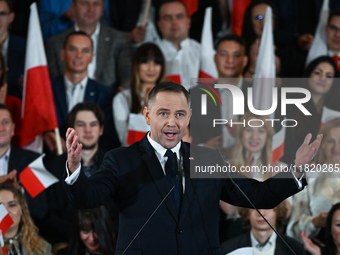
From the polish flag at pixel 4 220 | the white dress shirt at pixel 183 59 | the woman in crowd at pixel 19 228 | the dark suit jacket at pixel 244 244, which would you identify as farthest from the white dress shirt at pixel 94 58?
the dark suit jacket at pixel 244 244

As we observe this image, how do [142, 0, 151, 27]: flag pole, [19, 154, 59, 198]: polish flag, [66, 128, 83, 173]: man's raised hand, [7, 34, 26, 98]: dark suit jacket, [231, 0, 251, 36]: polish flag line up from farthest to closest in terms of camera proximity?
[231, 0, 251, 36]: polish flag < [142, 0, 151, 27]: flag pole < [7, 34, 26, 98]: dark suit jacket < [19, 154, 59, 198]: polish flag < [66, 128, 83, 173]: man's raised hand

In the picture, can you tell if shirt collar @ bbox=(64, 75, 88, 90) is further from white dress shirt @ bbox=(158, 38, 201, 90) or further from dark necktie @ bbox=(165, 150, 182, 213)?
dark necktie @ bbox=(165, 150, 182, 213)

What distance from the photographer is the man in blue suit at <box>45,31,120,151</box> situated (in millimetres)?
4398

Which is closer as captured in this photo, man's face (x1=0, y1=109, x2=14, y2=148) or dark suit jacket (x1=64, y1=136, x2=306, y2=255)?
dark suit jacket (x1=64, y1=136, x2=306, y2=255)

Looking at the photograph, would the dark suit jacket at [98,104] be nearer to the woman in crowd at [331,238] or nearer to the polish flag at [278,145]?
the polish flag at [278,145]

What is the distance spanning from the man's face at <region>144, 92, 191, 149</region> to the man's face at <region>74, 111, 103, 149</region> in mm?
1909

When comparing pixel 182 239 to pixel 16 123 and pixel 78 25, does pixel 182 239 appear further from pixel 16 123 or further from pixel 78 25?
pixel 78 25

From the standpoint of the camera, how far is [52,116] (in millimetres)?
4230

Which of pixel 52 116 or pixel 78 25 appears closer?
pixel 52 116

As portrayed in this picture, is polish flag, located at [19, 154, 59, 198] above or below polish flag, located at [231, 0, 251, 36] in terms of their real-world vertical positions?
below

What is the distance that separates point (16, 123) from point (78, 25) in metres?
1.09

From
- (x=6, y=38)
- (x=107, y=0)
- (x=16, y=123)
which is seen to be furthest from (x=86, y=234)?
(x=107, y=0)

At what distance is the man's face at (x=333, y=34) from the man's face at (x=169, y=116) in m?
3.04

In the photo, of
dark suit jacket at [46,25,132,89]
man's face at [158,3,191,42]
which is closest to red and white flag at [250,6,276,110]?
man's face at [158,3,191,42]
